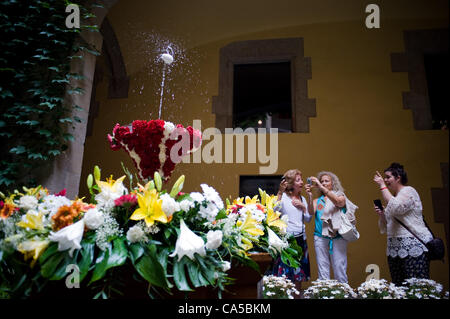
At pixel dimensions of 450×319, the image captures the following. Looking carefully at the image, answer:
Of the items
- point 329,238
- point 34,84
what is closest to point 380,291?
point 329,238

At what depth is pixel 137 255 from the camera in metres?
0.84

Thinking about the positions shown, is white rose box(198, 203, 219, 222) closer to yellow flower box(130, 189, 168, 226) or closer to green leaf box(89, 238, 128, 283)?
yellow flower box(130, 189, 168, 226)

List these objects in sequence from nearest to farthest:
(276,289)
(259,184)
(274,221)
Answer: (274,221) → (276,289) → (259,184)

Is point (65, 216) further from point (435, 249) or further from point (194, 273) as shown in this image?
point (435, 249)

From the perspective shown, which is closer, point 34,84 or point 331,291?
point 331,291

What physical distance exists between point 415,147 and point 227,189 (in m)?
2.40

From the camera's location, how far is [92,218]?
2.89 feet

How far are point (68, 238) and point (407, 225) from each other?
267 cm

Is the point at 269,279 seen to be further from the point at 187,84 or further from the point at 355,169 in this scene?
the point at 187,84

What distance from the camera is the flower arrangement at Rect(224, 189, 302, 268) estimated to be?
1.00 meters

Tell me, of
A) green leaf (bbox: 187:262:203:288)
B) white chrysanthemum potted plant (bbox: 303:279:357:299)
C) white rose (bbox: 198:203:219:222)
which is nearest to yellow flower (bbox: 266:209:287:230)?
white rose (bbox: 198:203:219:222)

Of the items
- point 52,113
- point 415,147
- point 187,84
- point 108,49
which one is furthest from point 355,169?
point 108,49

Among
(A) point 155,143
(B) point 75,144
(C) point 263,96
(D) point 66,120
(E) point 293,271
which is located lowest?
(E) point 293,271

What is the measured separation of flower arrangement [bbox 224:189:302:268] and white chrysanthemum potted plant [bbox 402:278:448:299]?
1.51 metres
